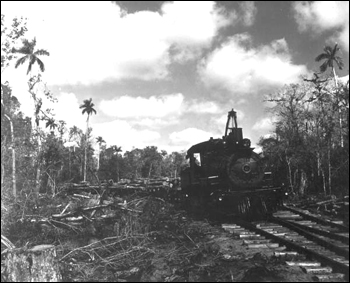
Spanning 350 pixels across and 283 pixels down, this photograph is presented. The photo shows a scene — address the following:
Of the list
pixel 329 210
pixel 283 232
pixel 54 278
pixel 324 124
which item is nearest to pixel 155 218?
pixel 283 232

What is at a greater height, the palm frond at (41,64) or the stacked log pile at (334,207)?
the palm frond at (41,64)

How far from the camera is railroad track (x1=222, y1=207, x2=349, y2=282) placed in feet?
19.6

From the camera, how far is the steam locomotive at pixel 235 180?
1159 cm

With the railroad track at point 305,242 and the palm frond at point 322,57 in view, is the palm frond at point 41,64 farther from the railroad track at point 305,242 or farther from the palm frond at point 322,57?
the railroad track at point 305,242

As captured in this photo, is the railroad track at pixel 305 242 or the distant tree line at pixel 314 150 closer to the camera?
the railroad track at pixel 305 242

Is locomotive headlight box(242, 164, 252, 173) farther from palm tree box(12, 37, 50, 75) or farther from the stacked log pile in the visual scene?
palm tree box(12, 37, 50, 75)

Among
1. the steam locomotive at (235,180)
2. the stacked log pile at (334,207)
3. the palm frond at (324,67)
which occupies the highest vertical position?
the palm frond at (324,67)

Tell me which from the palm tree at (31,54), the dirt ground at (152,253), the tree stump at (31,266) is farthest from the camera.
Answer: the palm tree at (31,54)

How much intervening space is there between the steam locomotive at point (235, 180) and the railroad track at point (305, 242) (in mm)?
792

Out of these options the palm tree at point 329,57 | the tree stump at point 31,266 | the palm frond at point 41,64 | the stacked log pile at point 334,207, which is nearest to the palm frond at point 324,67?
the palm tree at point 329,57

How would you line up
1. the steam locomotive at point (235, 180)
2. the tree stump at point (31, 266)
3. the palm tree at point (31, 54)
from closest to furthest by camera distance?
the tree stump at point (31, 266) < the steam locomotive at point (235, 180) < the palm tree at point (31, 54)

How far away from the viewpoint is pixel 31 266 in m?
5.90

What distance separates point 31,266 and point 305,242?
242 inches

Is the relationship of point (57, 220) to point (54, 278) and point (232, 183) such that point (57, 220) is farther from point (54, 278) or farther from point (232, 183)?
point (232, 183)
